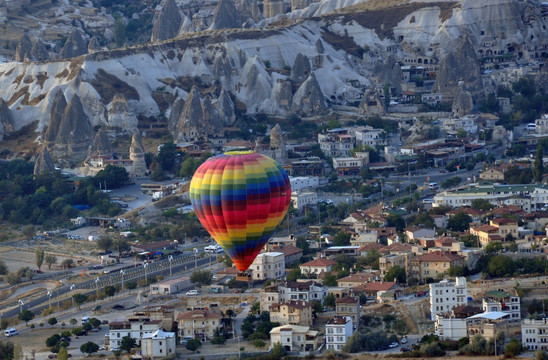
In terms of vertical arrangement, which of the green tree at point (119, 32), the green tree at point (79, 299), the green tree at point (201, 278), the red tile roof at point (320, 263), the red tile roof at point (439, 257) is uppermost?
the green tree at point (119, 32)

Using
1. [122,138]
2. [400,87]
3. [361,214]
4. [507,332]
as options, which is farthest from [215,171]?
[400,87]

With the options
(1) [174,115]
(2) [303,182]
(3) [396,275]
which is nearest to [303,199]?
(2) [303,182]

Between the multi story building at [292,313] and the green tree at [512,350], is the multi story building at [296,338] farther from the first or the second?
the green tree at [512,350]

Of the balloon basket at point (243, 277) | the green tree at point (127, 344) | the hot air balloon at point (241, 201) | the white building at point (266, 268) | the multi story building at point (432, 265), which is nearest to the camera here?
the green tree at point (127, 344)

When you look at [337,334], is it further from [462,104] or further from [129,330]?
[462,104]

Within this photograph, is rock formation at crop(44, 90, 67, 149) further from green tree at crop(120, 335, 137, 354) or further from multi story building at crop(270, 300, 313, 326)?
green tree at crop(120, 335, 137, 354)

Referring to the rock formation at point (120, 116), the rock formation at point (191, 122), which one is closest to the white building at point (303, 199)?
the rock formation at point (191, 122)

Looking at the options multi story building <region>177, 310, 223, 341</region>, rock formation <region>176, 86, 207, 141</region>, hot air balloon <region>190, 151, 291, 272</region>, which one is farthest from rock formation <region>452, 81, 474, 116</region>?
multi story building <region>177, 310, 223, 341</region>

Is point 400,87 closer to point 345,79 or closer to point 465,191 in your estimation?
point 345,79
